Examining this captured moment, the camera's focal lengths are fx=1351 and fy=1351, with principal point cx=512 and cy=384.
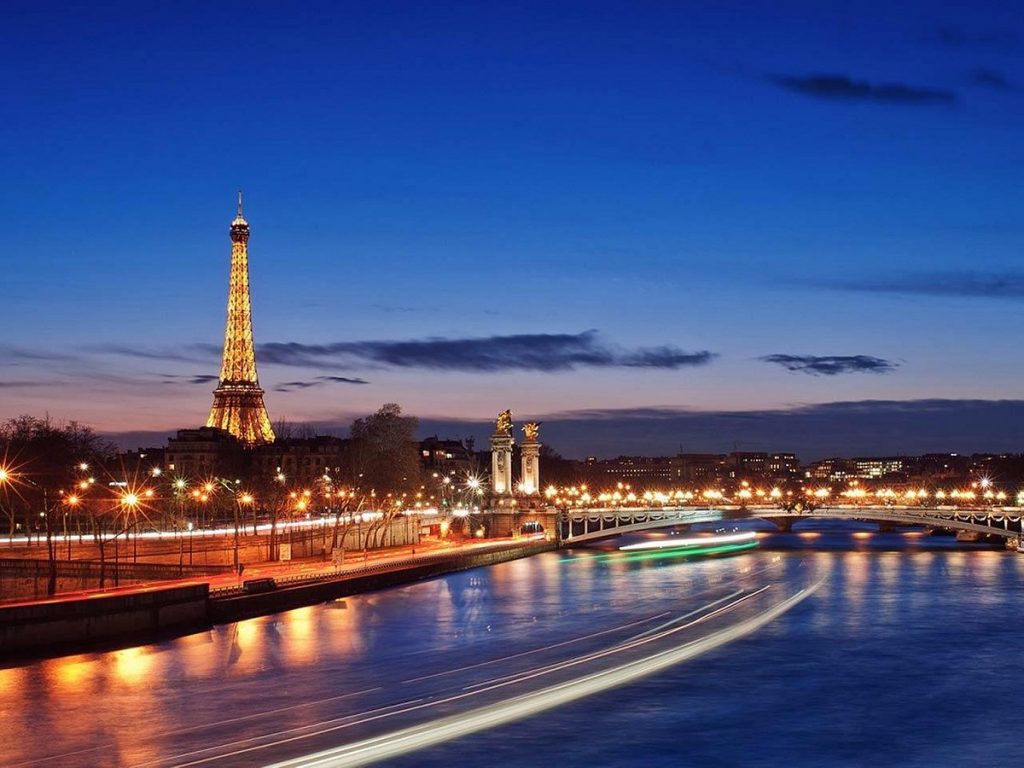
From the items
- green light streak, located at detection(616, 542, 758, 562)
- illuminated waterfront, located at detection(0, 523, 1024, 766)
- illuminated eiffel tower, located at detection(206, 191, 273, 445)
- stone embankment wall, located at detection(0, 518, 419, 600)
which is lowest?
illuminated waterfront, located at detection(0, 523, 1024, 766)

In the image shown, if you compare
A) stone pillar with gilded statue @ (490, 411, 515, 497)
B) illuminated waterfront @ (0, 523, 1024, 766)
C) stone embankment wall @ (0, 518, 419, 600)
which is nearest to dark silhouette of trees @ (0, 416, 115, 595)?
stone embankment wall @ (0, 518, 419, 600)

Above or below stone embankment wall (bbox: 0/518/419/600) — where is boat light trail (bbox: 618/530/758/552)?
below

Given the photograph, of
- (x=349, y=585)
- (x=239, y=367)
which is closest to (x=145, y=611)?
(x=349, y=585)

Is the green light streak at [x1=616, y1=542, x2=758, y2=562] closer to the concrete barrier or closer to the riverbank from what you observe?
the riverbank

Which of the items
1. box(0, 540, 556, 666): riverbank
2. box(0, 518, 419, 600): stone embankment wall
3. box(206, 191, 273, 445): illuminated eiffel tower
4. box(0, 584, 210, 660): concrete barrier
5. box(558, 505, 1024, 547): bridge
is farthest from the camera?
box(206, 191, 273, 445): illuminated eiffel tower

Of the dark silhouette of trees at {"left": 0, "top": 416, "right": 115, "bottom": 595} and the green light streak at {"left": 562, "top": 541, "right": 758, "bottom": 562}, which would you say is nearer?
the dark silhouette of trees at {"left": 0, "top": 416, "right": 115, "bottom": 595}

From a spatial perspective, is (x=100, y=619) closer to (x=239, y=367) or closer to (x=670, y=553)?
(x=670, y=553)

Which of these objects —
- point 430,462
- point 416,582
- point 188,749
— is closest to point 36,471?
point 416,582
